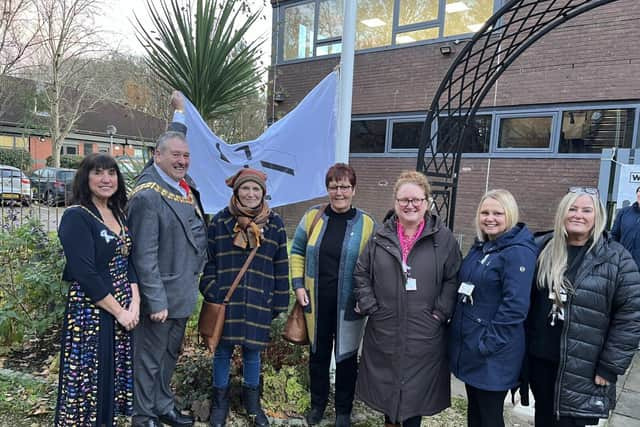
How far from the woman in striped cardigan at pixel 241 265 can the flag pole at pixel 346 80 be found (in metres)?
0.93

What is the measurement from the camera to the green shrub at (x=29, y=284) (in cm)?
349

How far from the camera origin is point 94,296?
220 cm

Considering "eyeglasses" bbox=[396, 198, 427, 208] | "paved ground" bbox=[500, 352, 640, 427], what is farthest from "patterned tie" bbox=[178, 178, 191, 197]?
"paved ground" bbox=[500, 352, 640, 427]

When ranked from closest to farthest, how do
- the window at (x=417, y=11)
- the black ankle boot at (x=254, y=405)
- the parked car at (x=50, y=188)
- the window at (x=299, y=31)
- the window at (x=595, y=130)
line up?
the black ankle boot at (x=254, y=405) < the parked car at (x=50, y=188) < the window at (x=595, y=130) < the window at (x=417, y=11) < the window at (x=299, y=31)

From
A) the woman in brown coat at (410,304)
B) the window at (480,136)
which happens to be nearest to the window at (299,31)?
the window at (480,136)

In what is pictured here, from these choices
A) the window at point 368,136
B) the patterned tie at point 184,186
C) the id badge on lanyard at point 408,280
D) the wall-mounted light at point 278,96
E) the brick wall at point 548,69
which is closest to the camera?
the id badge on lanyard at point 408,280

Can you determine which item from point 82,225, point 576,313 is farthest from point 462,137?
point 82,225

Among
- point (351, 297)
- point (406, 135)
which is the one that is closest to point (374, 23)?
point (406, 135)

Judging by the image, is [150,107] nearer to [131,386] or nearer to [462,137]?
[131,386]

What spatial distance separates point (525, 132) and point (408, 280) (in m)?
6.15

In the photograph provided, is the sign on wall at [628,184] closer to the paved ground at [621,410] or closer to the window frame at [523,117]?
the window frame at [523,117]

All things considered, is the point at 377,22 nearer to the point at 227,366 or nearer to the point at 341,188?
the point at 341,188

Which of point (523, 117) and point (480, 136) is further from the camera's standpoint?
point (480, 136)

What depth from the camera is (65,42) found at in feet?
70.6
